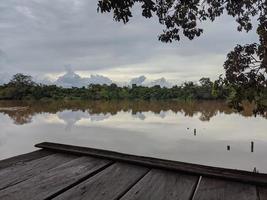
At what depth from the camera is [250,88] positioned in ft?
20.6

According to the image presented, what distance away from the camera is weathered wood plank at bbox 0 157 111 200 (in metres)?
1.24

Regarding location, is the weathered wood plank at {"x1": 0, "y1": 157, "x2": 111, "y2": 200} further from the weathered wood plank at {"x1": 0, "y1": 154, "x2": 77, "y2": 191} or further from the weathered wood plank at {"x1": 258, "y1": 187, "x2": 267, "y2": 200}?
the weathered wood plank at {"x1": 258, "y1": 187, "x2": 267, "y2": 200}

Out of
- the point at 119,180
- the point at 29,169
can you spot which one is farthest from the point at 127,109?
the point at 119,180

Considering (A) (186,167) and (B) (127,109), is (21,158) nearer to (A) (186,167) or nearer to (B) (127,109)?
(A) (186,167)

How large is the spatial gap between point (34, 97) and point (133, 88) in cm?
2616

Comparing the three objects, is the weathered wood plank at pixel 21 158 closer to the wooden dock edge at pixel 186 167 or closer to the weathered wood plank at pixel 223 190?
the wooden dock edge at pixel 186 167

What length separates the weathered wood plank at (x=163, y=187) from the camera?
1265 mm

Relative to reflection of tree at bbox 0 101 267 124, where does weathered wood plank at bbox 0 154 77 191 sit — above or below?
above

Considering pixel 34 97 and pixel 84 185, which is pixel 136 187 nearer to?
pixel 84 185

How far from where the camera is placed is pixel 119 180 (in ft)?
4.71

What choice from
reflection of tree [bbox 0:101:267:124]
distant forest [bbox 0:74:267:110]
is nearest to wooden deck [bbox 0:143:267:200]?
reflection of tree [bbox 0:101:267:124]

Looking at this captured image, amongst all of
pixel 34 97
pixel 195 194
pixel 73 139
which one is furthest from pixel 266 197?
pixel 34 97

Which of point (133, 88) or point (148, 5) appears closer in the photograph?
point (148, 5)

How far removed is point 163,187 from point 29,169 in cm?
68
